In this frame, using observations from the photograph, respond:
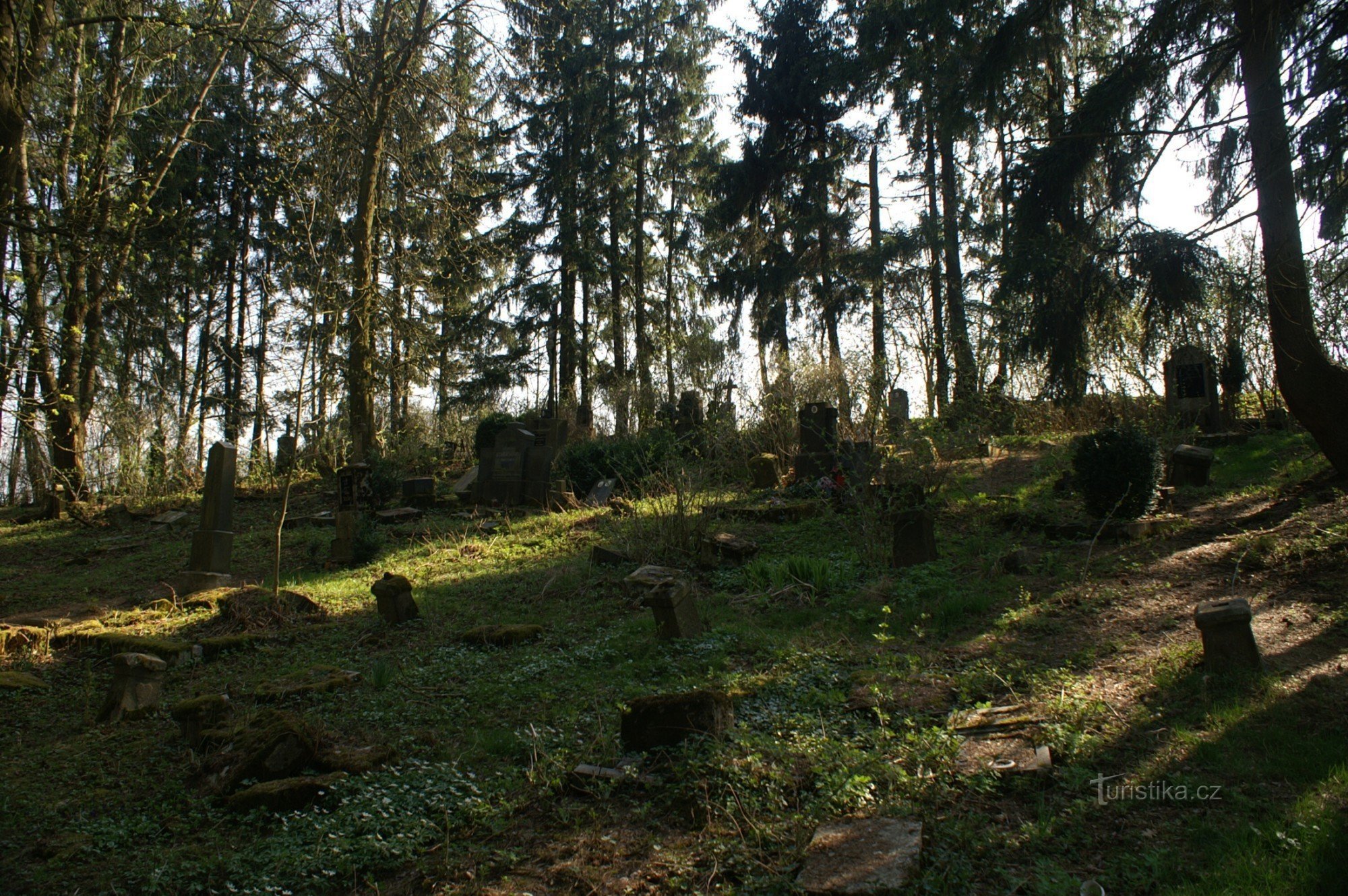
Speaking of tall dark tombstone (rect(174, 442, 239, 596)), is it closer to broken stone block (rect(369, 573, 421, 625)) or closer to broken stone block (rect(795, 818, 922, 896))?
broken stone block (rect(369, 573, 421, 625))

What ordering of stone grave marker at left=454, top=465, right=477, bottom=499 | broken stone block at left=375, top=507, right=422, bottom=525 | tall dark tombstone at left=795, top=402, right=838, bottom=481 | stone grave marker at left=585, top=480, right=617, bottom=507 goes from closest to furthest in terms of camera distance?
tall dark tombstone at left=795, top=402, right=838, bottom=481 → broken stone block at left=375, top=507, right=422, bottom=525 → stone grave marker at left=585, top=480, right=617, bottom=507 → stone grave marker at left=454, top=465, right=477, bottom=499

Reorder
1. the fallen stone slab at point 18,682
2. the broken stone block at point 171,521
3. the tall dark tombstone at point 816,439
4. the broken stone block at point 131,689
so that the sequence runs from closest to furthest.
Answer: the broken stone block at point 131,689
the fallen stone slab at point 18,682
the tall dark tombstone at point 816,439
the broken stone block at point 171,521

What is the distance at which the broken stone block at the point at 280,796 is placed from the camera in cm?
356

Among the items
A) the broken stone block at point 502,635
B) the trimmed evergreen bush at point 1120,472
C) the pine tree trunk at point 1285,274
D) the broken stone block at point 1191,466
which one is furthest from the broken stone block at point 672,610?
the broken stone block at point 1191,466

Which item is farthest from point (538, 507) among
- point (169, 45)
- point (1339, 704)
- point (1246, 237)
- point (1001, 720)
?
point (1246, 237)

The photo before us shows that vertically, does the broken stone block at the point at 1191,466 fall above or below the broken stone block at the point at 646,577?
above

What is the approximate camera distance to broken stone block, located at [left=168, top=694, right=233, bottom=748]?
435 cm

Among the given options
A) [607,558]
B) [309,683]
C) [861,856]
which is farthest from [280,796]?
[607,558]

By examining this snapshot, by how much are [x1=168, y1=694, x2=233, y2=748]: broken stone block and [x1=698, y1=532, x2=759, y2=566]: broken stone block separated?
15.9ft

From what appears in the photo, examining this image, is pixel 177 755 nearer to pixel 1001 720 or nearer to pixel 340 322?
pixel 1001 720

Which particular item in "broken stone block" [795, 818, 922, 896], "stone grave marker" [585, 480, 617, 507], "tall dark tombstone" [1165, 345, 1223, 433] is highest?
"tall dark tombstone" [1165, 345, 1223, 433]

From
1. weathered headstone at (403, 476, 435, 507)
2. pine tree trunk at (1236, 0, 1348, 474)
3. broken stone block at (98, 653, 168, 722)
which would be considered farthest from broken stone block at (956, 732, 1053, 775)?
weathered headstone at (403, 476, 435, 507)

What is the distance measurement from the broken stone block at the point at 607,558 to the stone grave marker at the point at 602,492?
3763 millimetres

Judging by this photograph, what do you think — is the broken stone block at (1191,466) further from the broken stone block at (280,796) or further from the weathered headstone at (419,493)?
the weathered headstone at (419,493)
